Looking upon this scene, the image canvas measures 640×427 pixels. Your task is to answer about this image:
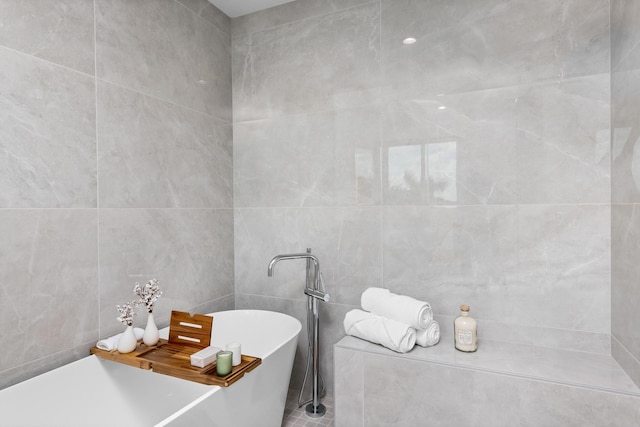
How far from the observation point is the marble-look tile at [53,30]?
1421mm

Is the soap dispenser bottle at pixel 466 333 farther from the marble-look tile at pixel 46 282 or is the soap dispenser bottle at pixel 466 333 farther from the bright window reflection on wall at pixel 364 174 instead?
the marble-look tile at pixel 46 282

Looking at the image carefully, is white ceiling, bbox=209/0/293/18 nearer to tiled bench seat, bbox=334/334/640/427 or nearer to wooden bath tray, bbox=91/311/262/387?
wooden bath tray, bbox=91/311/262/387

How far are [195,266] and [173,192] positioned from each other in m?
0.50

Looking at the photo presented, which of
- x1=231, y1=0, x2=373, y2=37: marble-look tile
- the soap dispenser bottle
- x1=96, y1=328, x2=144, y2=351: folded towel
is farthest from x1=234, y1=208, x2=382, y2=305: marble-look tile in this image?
x1=231, y1=0, x2=373, y2=37: marble-look tile

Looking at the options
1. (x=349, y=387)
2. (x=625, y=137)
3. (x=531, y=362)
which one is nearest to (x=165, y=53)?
(x=349, y=387)

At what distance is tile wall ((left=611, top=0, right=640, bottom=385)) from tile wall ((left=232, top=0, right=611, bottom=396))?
0.21 feet

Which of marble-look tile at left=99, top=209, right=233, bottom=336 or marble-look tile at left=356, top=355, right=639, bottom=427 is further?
marble-look tile at left=99, top=209, right=233, bottom=336

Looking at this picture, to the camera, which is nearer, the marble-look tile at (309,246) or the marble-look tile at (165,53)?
the marble-look tile at (165,53)

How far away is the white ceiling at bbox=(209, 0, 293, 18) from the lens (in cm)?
241

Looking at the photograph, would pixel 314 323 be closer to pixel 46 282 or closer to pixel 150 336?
pixel 150 336

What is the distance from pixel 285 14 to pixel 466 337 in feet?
7.50

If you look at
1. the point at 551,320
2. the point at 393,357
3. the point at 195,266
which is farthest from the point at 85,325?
the point at 551,320

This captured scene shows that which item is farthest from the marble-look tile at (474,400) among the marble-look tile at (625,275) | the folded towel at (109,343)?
the folded towel at (109,343)

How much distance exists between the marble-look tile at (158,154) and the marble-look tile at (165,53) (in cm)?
8
